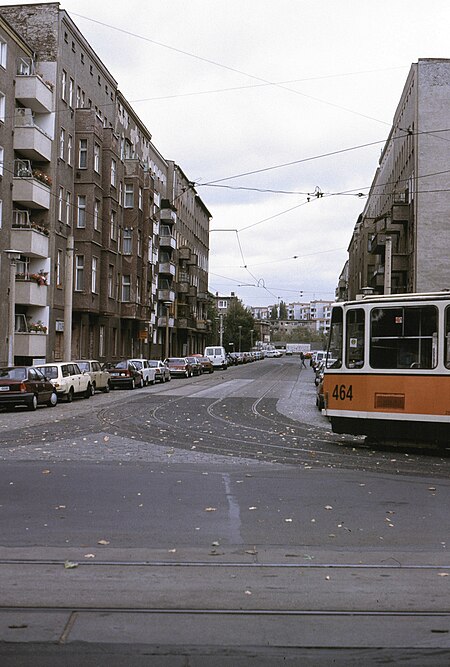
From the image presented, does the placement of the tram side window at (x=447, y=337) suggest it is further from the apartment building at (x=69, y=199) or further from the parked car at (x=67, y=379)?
the apartment building at (x=69, y=199)

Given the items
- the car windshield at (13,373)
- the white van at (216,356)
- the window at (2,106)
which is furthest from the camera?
the white van at (216,356)

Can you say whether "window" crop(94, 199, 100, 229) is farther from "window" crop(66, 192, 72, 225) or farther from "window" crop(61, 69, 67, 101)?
"window" crop(61, 69, 67, 101)

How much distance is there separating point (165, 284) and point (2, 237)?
4178cm

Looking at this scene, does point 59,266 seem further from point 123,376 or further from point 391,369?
point 391,369

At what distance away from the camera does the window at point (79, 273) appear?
4581 centimetres

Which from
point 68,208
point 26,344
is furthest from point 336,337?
point 68,208

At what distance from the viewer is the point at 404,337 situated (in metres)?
15.7

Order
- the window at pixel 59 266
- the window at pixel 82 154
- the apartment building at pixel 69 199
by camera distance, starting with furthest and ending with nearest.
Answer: the window at pixel 82 154
the window at pixel 59 266
the apartment building at pixel 69 199

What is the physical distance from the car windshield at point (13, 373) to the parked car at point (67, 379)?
360 cm

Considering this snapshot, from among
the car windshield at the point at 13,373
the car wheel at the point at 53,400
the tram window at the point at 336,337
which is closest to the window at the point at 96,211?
the car wheel at the point at 53,400

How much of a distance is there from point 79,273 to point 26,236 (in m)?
8.25

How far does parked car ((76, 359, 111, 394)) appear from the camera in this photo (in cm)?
3500

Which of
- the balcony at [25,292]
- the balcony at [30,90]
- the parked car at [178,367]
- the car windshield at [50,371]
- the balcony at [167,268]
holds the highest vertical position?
the balcony at [30,90]

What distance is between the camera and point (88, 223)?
46.3m
